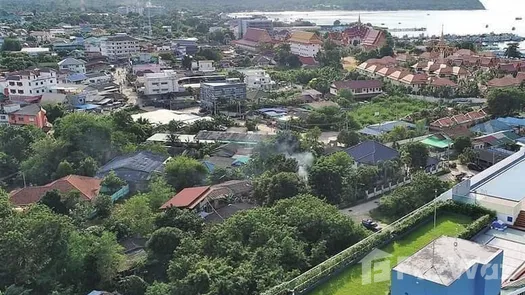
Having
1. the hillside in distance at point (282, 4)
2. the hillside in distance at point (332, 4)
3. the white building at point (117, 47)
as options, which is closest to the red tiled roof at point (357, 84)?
the white building at point (117, 47)

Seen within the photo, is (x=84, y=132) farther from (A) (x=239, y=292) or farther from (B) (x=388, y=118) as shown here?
(B) (x=388, y=118)

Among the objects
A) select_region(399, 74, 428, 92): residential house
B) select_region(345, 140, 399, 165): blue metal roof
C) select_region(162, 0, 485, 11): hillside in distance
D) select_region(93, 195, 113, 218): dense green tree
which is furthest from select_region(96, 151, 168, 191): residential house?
select_region(162, 0, 485, 11): hillside in distance

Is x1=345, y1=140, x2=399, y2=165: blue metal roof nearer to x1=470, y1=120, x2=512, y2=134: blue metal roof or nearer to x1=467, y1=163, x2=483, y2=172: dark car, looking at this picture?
x1=467, y1=163, x2=483, y2=172: dark car

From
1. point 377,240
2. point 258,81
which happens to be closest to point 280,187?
point 377,240

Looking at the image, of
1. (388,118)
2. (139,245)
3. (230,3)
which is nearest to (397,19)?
(230,3)

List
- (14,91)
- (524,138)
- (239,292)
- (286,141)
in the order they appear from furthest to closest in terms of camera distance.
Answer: (14,91) < (524,138) < (286,141) < (239,292)

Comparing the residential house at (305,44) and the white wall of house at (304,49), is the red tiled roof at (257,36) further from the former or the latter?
the white wall of house at (304,49)
